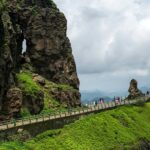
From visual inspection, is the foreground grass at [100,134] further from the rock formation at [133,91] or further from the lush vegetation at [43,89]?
the rock formation at [133,91]

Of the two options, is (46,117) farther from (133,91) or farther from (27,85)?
(133,91)

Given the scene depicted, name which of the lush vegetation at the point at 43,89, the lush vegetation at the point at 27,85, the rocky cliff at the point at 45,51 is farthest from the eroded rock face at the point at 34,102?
the rocky cliff at the point at 45,51

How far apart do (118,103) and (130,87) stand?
28773mm

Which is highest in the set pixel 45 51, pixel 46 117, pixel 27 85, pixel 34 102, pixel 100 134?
pixel 45 51

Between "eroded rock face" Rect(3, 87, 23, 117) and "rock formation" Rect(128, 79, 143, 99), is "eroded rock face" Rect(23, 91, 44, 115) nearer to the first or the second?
"eroded rock face" Rect(3, 87, 23, 117)

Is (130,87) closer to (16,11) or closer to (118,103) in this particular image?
(118,103)

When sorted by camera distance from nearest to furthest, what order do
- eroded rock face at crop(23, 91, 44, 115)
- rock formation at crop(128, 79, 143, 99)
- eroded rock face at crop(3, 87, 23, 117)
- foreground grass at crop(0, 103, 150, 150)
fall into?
foreground grass at crop(0, 103, 150, 150), eroded rock face at crop(3, 87, 23, 117), eroded rock face at crop(23, 91, 44, 115), rock formation at crop(128, 79, 143, 99)

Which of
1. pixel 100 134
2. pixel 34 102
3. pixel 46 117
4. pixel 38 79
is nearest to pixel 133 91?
pixel 38 79

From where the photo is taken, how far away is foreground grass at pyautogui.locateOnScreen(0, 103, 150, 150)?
7800 centimetres

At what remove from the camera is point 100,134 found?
94750mm

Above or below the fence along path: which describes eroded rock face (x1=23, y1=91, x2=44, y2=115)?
above

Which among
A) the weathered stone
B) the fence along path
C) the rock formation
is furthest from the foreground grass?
the rock formation

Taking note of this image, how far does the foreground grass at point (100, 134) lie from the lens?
78.0m

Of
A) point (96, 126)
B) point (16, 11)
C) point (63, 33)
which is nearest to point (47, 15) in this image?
point (63, 33)
